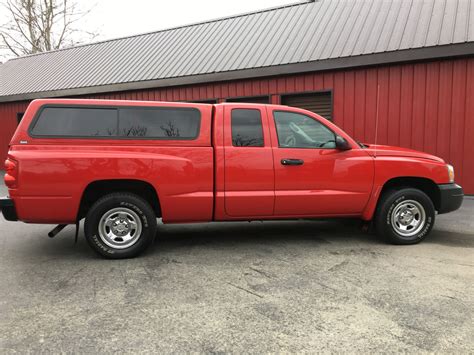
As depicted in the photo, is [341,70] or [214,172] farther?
[341,70]

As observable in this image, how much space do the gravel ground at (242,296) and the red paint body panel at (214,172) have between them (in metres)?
0.59

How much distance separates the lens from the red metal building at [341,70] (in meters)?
8.44

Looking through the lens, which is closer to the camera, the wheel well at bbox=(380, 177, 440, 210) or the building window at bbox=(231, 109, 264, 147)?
the building window at bbox=(231, 109, 264, 147)

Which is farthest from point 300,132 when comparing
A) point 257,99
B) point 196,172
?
point 257,99

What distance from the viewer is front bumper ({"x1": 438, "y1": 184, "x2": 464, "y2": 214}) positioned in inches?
204

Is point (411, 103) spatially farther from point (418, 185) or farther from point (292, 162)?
point (292, 162)

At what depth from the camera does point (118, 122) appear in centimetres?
458

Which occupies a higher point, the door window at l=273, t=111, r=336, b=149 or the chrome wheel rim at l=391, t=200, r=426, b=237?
the door window at l=273, t=111, r=336, b=149

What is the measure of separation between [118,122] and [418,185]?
416 centimetres

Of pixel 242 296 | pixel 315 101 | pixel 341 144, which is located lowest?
pixel 242 296

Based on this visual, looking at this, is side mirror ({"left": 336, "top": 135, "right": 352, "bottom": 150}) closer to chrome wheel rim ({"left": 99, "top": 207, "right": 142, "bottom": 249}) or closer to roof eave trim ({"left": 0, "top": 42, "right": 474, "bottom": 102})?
chrome wheel rim ({"left": 99, "top": 207, "right": 142, "bottom": 249})

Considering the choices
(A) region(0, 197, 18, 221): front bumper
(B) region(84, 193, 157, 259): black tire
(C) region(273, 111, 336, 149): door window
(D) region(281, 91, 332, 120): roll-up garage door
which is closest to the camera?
(A) region(0, 197, 18, 221): front bumper

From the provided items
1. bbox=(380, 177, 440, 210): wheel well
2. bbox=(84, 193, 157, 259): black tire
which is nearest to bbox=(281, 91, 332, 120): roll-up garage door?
bbox=(380, 177, 440, 210): wheel well

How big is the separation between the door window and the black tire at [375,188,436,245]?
42.7 inches
